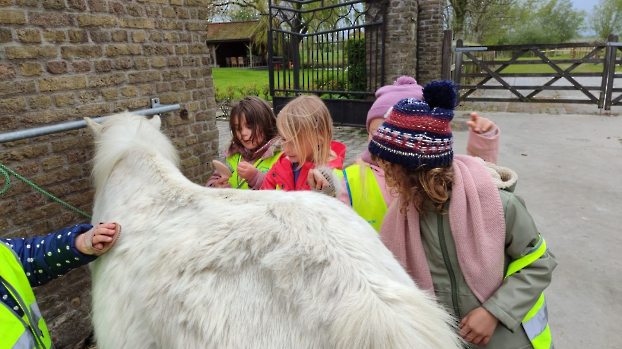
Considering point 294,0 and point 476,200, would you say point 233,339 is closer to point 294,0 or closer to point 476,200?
point 476,200

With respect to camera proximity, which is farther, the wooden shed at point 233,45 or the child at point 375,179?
the wooden shed at point 233,45

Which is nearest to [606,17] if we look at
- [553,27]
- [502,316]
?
[553,27]

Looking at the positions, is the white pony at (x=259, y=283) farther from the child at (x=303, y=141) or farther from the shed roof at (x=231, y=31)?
the shed roof at (x=231, y=31)

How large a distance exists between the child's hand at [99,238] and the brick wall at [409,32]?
7.70 metres

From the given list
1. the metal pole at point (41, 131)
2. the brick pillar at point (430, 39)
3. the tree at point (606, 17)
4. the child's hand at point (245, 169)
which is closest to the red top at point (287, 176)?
the child's hand at point (245, 169)

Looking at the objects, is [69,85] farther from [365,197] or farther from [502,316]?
[502,316]

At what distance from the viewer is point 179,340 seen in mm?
1123

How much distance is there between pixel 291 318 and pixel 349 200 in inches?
34.5

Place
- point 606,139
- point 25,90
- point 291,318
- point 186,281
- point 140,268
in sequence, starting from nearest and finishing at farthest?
point 291,318 → point 186,281 → point 140,268 → point 25,90 → point 606,139

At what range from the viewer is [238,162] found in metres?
2.64

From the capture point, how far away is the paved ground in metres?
2.88

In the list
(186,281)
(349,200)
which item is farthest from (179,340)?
(349,200)

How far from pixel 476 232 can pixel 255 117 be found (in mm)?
1738

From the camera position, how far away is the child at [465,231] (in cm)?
139
